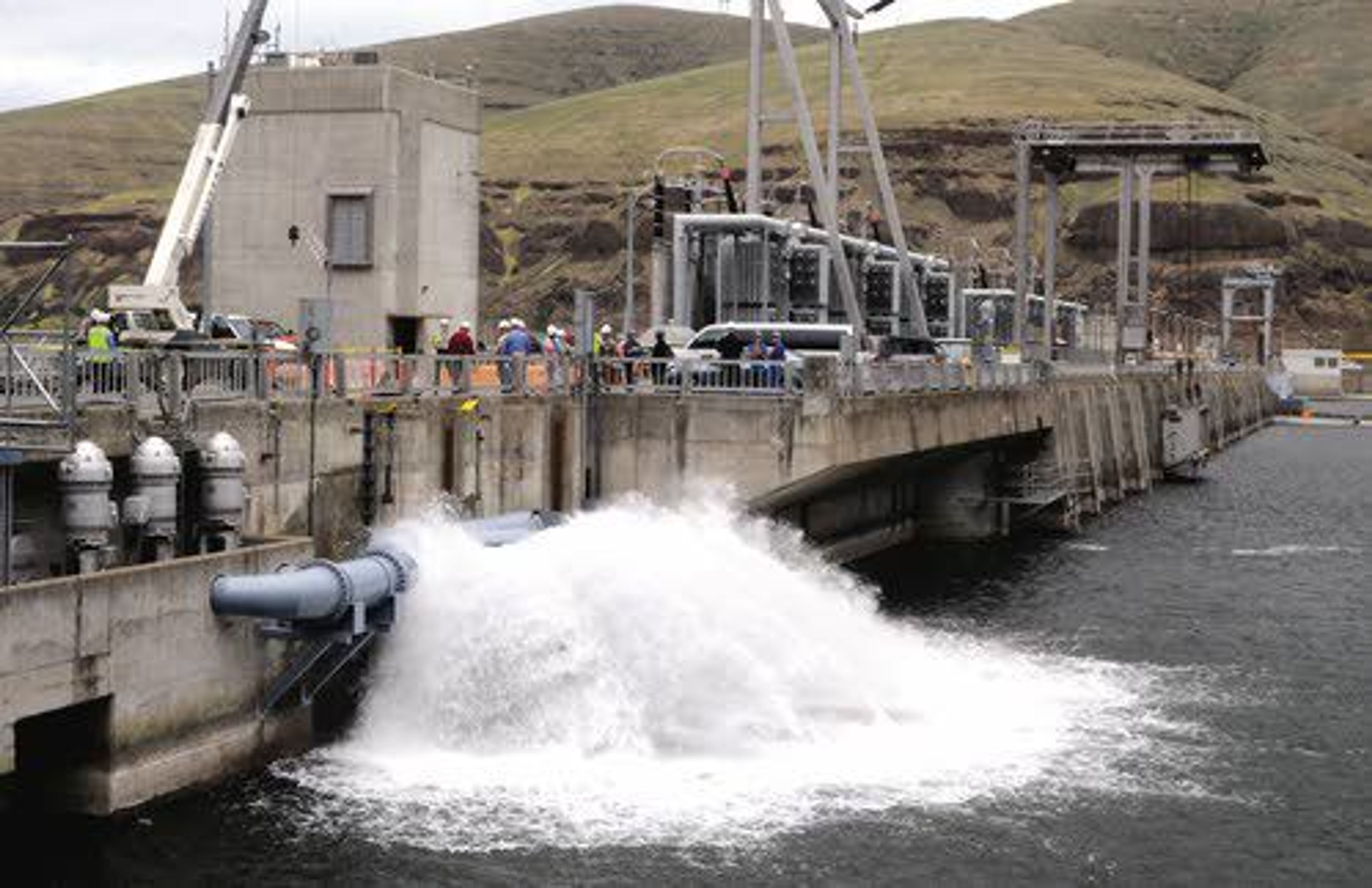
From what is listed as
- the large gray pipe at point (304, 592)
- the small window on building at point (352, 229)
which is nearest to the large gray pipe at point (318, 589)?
the large gray pipe at point (304, 592)

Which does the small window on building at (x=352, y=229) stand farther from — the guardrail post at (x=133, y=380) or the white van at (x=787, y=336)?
the guardrail post at (x=133, y=380)

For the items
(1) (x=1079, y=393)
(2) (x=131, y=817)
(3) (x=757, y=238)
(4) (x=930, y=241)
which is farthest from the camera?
(4) (x=930, y=241)

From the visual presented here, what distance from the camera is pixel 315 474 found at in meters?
28.5

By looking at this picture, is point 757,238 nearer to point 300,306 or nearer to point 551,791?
point 300,306

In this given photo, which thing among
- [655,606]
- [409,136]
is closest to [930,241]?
[409,136]

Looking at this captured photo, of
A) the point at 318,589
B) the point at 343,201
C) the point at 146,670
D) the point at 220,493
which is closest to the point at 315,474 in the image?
the point at 220,493

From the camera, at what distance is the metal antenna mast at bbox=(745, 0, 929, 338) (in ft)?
173

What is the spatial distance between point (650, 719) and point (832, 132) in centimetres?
3884

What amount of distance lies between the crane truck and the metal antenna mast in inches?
636

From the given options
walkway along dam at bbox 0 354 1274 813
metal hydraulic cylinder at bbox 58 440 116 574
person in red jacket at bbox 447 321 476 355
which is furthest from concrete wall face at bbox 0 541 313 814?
person in red jacket at bbox 447 321 476 355

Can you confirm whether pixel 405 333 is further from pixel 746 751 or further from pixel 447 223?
pixel 746 751

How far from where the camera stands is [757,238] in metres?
67.3

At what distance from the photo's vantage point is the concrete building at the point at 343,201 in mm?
48875

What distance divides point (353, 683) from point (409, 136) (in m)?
24.7
